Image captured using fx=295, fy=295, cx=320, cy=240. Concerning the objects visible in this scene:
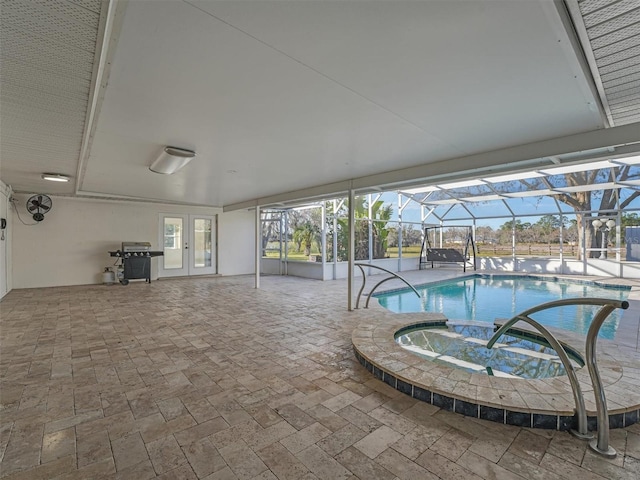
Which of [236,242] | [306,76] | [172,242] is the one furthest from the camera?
[236,242]

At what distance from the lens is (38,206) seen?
732 cm

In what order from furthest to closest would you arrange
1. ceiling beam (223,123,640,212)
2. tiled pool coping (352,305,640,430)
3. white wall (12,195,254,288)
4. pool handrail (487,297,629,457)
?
white wall (12,195,254,288) < ceiling beam (223,123,640,212) < tiled pool coping (352,305,640,430) < pool handrail (487,297,629,457)

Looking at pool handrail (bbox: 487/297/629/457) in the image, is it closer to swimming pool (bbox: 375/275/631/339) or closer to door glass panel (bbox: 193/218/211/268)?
swimming pool (bbox: 375/275/631/339)

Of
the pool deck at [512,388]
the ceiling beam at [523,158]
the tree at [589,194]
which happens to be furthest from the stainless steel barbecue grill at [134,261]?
the tree at [589,194]

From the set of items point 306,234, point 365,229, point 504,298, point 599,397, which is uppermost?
point 365,229

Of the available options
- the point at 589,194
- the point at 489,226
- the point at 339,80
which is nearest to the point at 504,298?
the point at 489,226

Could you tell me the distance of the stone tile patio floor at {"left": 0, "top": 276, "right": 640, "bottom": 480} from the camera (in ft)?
5.48

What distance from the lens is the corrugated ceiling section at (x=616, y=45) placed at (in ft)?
4.68

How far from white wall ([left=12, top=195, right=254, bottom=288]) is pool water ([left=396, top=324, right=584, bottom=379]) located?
27.9 feet

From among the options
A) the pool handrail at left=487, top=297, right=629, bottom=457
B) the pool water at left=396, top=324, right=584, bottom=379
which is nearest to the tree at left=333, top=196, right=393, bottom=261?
the pool water at left=396, top=324, right=584, bottom=379

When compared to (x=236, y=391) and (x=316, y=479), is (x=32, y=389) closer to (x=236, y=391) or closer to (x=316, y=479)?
(x=236, y=391)

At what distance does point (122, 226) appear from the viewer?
877 cm

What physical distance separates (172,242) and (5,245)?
3.81m

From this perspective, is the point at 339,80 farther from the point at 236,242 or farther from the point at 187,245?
the point at 236,242
